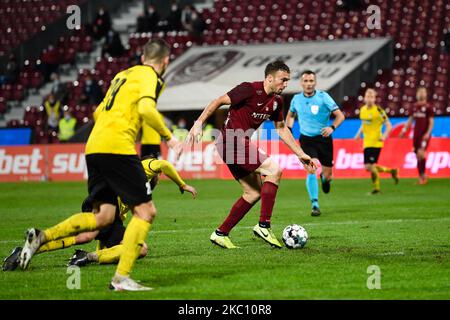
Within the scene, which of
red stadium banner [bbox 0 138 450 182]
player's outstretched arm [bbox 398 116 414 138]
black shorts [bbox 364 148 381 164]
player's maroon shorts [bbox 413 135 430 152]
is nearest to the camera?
black shorts [bbox 364 148 381 164]

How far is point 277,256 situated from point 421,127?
557 inches

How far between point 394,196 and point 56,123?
16.4m

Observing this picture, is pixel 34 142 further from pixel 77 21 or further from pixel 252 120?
pixel 252 120

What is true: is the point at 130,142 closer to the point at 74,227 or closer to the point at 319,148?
the point at 74,227

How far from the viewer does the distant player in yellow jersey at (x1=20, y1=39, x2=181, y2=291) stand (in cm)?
773

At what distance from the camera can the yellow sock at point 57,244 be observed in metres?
8.91

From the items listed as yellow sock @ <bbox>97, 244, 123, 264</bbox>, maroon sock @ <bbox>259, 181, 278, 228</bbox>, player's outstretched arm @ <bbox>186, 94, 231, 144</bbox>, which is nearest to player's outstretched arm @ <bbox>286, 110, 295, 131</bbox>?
maroon sock @ <bbox>259, 181, 278, 228</bbox>

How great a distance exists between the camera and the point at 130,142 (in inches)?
312

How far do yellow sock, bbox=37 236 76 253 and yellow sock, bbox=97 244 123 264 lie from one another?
360mm

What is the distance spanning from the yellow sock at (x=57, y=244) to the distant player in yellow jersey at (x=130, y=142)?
3.99 feet

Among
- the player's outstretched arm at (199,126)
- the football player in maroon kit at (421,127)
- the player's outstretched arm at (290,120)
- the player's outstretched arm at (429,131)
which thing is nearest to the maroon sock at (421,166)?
the football player in maroon kit at (421,127)

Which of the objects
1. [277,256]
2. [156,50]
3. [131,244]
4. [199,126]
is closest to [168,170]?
[199,126]

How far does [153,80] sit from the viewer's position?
25.8 ft

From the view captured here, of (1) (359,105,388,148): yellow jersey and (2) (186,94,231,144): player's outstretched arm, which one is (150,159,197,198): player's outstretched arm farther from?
(1) (359,105,388,148): yellow jersey
